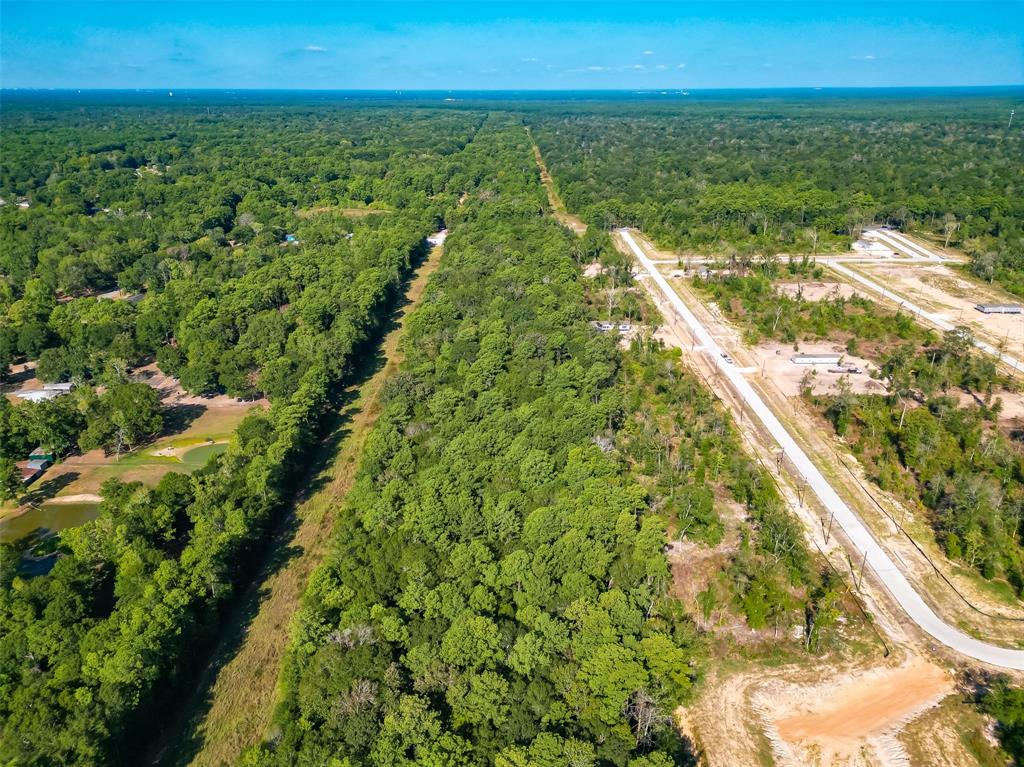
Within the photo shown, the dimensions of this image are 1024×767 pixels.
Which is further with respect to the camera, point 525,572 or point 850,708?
point 525,572

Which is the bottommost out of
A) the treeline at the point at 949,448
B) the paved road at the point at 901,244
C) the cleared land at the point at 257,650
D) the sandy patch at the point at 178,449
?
the cleared land at the point at 257,650

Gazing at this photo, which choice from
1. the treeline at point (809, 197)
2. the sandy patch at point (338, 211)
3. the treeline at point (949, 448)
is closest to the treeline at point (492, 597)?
the treeline at point (949, 448)

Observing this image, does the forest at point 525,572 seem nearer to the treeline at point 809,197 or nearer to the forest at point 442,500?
the forest at point 442,500

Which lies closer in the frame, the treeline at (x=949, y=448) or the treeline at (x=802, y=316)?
the treeline at (x=949, y=448)

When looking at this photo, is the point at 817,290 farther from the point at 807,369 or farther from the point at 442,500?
the point at 442,500

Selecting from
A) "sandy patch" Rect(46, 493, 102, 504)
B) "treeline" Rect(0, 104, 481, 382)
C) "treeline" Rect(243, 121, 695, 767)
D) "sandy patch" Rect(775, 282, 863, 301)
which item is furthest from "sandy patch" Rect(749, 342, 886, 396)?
"sandy patch" Rect(46, 493, 102, 504)

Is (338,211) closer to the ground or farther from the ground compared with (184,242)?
farther from the ground

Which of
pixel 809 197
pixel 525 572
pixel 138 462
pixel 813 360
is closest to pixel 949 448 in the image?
pixel 813 360

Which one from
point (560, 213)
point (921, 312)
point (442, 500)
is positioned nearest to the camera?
point (442, 500)
